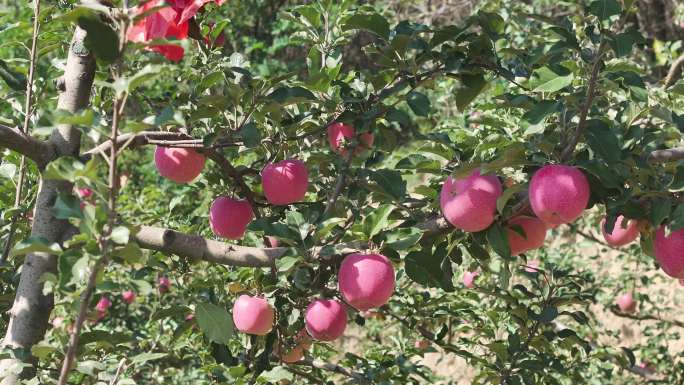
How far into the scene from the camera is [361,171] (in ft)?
4.36

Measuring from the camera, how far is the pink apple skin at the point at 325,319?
124 centimetres

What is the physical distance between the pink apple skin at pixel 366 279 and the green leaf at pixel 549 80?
0.32 meters

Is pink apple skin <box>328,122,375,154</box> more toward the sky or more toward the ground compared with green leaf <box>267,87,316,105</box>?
more toward the ground

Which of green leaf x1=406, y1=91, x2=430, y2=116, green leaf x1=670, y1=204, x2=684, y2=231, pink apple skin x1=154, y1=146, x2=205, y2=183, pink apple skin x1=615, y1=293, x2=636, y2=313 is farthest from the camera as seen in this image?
pink apple skin x1=615, y1=293, x2=636, y2=313

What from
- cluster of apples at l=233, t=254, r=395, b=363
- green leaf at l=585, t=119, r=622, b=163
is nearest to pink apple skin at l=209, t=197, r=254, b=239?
cluster of apples at l=233, t=254, r=395, b=363

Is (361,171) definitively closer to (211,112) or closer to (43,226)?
(211,112)

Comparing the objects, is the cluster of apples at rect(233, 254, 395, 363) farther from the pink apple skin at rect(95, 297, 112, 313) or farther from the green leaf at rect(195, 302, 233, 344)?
the pink apple skin at rect(95, 297, 112, 313)

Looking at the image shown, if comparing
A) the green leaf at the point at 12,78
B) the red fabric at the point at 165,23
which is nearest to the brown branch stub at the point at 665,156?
the red fabric at the point at 165,23

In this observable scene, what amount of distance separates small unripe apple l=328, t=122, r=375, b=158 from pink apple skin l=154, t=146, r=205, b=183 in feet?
0.82

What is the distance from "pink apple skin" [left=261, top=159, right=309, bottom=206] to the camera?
1.28 metres

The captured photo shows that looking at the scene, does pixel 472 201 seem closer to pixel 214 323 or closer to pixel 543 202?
pixel 543 202

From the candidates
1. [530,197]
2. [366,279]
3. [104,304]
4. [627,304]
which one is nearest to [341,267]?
[366,279]

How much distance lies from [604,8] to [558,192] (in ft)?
0.75

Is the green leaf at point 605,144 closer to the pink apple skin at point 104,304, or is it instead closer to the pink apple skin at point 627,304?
the pink apple skin at point 104,304
